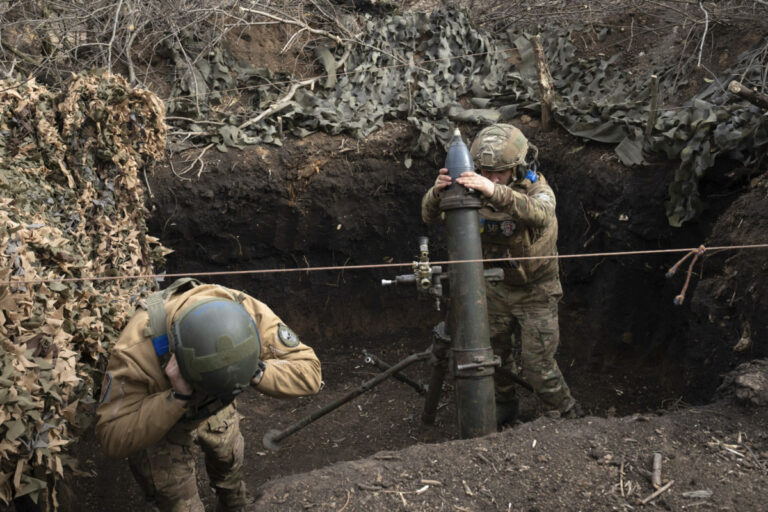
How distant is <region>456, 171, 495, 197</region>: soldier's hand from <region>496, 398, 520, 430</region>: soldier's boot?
6.43 feet

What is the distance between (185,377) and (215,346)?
23 cm

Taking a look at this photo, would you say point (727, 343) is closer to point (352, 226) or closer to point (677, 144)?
point (677, 144)

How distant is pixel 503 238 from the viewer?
425cm

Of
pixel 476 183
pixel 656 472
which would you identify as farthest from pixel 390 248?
pixel 656 472

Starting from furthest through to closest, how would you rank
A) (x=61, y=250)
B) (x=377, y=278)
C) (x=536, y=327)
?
(x=377, y=278) → (x=536, y=327) → (x=61, y=250)

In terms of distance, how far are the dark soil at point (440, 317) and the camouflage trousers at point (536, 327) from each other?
747 millimetres

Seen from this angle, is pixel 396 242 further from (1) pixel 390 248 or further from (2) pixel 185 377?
(2) pixel 185 377

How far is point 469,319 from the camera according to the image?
3.42 m

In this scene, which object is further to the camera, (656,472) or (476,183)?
(476,183)

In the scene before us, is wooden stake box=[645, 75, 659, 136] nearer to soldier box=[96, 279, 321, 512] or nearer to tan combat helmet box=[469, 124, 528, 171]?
tan combat helmet box=[469, 124, 528, 171]

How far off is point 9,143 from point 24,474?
7.13ft

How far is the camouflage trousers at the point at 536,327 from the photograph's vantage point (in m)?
4.36

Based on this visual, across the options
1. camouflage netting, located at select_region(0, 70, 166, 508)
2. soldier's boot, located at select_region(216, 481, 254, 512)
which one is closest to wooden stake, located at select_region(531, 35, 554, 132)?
camouflage netting, located at select_region(0, 70, 166, 508)

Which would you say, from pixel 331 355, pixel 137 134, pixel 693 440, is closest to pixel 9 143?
pixel 137 134
